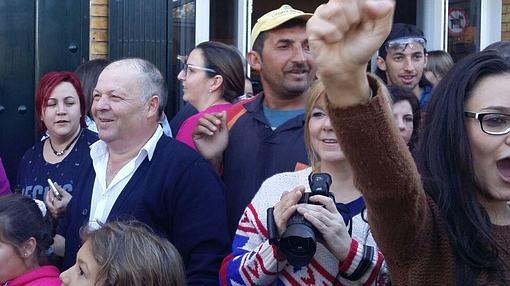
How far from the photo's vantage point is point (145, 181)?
3283 mm

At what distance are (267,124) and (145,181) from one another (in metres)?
0.59

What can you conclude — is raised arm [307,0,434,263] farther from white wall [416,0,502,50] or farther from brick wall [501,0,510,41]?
brick wall [501,0,510,41]

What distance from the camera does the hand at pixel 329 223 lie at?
2479 millimetres

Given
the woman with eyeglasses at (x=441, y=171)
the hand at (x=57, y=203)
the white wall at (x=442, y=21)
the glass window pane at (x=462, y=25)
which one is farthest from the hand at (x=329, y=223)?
the glass window pane at (x=462, y=25)

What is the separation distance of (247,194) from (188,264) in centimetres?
43

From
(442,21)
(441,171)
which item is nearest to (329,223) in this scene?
(441,171)

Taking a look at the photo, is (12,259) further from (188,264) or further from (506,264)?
(506,264)

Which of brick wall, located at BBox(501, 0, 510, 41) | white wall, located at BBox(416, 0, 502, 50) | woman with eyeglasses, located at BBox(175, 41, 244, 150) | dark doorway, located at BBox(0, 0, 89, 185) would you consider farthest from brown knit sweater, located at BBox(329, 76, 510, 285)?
brick wall, located at BBox(501, 0, 510, 41)

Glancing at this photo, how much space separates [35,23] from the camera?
5.25 meters

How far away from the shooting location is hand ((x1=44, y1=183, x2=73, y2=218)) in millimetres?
3715

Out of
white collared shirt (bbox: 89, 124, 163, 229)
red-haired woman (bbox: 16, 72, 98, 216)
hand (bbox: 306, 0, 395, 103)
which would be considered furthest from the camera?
red-haired woman (bbox: 16, 72, 98, 216)

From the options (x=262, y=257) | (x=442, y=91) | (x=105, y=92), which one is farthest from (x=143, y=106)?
(x=442, y=91)

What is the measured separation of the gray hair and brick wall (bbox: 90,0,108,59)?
77.1 inches

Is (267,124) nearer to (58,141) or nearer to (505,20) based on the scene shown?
(58,141)
